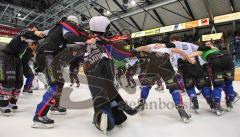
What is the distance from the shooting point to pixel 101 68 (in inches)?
119

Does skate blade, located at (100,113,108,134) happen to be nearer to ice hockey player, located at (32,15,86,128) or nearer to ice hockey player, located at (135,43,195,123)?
ice hockey player, located at (32,15,86,128)

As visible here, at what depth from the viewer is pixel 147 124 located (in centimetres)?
329

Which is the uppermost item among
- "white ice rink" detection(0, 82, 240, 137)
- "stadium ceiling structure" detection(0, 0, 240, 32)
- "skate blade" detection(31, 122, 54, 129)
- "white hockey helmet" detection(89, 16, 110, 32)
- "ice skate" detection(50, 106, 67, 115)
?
"stadium ceiling structure" detection(0, 0, 240, 32)

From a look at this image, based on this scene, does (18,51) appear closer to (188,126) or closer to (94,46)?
(94,46)

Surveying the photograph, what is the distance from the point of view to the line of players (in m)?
2.99

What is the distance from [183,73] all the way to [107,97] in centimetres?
171

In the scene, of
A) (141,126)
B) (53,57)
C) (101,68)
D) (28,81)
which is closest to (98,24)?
(101,68)

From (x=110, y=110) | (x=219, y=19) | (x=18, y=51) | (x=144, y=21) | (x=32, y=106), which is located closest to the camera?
(x=110, y=110)

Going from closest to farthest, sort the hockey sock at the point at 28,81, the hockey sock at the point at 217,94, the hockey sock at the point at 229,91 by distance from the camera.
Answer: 1. the hockey sock at the point at 217,94
2. the hockey sock at the point at 229,91
3. the hockey sock at the point at 28,81

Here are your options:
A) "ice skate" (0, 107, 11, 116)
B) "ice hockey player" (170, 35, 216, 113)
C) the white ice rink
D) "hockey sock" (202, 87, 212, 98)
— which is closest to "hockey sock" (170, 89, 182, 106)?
the white ice rink

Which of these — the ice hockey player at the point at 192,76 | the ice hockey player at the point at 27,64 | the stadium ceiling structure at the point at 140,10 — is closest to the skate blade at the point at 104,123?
the ice hockey player at the point at 192,76

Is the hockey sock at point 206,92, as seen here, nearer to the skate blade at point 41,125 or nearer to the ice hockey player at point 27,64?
the skate blade at point 41,125

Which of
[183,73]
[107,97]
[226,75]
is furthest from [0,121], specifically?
[226,75]

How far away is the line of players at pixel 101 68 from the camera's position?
2.99 m
